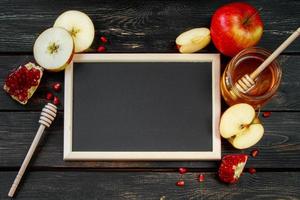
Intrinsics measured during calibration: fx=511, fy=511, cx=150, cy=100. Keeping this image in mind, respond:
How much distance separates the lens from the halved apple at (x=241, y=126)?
1.01m

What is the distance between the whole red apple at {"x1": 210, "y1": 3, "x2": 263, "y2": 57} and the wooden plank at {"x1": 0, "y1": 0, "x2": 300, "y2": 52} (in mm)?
72

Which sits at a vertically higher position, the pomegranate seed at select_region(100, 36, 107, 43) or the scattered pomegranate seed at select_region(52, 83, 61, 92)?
the pomegranate seed at select_region(100, 36, 107, 43)

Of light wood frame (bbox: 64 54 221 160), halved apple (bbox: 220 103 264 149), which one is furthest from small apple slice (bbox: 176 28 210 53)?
halved apple (bbox: 220 103 264 149)

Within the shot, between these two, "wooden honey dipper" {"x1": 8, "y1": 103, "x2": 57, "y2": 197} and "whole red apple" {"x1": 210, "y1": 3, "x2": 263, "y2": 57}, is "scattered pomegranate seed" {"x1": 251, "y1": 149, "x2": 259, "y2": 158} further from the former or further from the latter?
"wooden honey dipper" {"x1": 8, "y1": 103, "x2": 57, "y2": 197}

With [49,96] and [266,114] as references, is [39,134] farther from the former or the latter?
[266,114]

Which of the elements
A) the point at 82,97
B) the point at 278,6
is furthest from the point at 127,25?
the point at 278,6

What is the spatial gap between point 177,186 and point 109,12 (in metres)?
0.40

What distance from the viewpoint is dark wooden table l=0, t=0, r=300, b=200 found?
1.07 metres

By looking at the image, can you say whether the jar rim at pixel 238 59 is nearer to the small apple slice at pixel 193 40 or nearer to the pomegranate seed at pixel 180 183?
the small apple slice at pixel 193 40

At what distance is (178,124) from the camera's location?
1.06 metres

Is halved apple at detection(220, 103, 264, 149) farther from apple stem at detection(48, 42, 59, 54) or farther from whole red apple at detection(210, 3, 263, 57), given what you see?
apple stem at detection(48, 42, 59, 54)

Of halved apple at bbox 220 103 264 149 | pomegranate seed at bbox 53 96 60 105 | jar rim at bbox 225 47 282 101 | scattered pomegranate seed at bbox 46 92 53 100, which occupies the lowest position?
halved apple at bbox 220 103 264 149

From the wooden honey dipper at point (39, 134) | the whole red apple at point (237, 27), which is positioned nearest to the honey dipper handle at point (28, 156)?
the wooden honey dipper at point (39, 134)

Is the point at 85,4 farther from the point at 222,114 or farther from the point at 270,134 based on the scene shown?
the point at 270,134
